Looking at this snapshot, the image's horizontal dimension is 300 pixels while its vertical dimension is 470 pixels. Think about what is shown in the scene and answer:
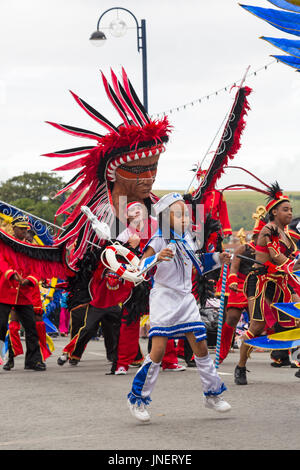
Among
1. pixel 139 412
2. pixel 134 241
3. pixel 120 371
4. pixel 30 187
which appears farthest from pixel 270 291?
pixel 30 187

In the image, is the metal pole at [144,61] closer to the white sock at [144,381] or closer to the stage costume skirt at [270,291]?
the stage costume skirt at [270,291]

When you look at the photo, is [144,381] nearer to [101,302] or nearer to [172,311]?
[172,311]

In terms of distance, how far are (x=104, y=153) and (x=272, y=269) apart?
90.4 inches

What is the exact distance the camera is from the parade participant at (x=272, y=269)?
362 inches

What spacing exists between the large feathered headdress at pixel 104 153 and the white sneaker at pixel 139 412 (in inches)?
146

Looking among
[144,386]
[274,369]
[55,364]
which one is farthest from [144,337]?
[144,386]

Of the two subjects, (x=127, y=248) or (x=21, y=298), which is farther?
(x=21, y=298)

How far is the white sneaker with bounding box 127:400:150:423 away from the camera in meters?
6.53

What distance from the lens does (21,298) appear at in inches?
429

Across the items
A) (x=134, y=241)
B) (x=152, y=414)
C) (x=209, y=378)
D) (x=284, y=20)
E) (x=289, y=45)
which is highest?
(x=284, y=20)

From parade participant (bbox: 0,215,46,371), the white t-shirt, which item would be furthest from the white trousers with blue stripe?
parade participant (bbox: 0,215,46,371)
